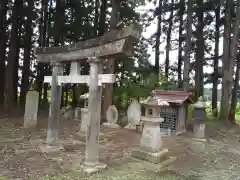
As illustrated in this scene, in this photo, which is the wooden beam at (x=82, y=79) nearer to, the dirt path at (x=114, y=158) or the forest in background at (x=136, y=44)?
the dirt path at (x=114, y=158)

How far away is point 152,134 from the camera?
670cm

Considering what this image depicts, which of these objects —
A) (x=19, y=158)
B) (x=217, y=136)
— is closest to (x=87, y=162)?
(x=19, y=158)

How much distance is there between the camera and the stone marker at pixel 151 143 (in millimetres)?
6496

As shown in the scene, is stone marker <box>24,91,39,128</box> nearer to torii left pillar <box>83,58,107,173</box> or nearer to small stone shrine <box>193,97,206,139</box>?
torii left pillar <box>83,58,107,173</box>

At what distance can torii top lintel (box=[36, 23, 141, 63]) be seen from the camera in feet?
15.5

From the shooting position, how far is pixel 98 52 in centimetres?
551

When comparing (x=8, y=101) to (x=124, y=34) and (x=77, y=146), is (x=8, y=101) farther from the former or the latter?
(x=124, y=34)

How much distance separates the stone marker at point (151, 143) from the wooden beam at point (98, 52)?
2458 mm

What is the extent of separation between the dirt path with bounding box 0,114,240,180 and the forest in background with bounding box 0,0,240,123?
4045 millimetres

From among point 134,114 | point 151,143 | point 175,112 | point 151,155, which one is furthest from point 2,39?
point 151,155

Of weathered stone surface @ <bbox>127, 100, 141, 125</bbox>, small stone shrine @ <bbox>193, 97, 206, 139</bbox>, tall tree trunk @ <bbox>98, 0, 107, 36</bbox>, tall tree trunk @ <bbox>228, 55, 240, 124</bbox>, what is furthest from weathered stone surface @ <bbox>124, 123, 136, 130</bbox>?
tall tree trunk @ <bbox>98, 0, 107, 36</bbox>

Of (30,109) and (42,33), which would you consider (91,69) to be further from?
(42,33)

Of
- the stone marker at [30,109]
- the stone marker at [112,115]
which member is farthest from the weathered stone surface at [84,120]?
the stone marker at [30,109]

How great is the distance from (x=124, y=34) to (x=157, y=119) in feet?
9.80
